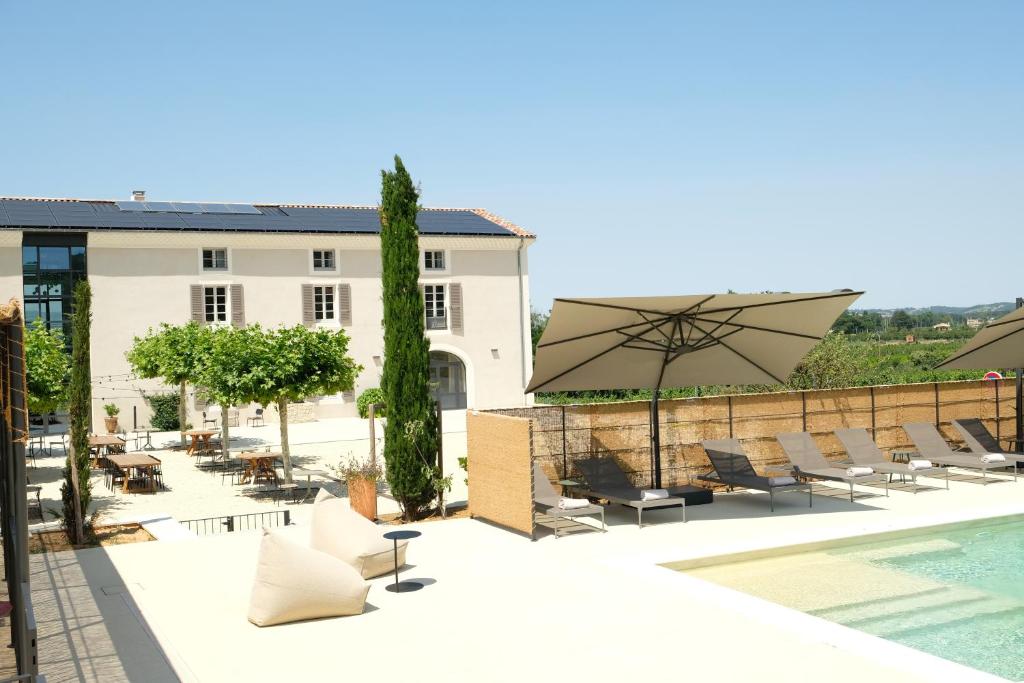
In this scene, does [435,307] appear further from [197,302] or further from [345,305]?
[197,302]

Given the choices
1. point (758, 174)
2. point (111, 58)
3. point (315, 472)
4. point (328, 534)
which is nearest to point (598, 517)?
point (328, 534)

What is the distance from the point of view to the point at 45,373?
16141 millimetres

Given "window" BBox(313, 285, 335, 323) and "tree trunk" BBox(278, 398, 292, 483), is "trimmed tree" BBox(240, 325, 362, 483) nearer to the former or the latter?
"tree trunk" BBox(278, 398, 292, 483)

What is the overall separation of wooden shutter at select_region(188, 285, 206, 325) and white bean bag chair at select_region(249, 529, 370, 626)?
77.5 feet

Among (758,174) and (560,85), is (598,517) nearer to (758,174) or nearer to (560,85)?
(560,85)

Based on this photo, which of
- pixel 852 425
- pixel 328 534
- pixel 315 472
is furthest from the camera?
pixel 315 472

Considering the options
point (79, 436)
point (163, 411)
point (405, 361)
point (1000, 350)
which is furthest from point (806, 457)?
point (163, 411)

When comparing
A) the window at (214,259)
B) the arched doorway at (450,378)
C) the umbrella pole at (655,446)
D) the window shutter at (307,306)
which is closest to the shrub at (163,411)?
the window at (214,259)

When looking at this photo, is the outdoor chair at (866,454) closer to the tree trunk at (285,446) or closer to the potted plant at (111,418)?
the tree trunk at (285,446)

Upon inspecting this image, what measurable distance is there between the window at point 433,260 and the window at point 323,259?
3454 mm

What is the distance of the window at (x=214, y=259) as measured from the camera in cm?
2989

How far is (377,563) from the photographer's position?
8758 millimetres

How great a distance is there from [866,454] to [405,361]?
7.43m

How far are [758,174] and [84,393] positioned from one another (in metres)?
26.1
